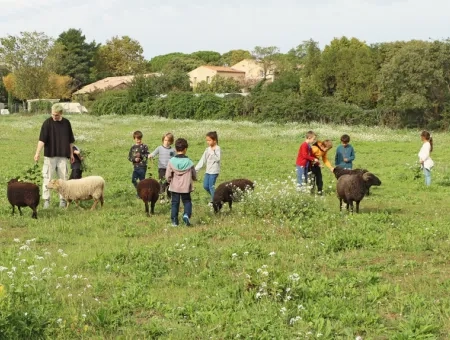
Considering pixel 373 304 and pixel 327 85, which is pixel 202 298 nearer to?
pixel 373 304

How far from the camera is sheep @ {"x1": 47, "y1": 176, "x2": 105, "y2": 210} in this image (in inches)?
476

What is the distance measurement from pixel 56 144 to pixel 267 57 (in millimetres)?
87359

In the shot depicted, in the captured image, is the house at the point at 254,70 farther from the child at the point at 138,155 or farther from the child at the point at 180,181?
the child at the point at 180,181

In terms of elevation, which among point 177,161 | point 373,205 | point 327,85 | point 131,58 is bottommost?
point 373,205

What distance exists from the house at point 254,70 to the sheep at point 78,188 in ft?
267

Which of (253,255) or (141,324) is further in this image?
(253,255)

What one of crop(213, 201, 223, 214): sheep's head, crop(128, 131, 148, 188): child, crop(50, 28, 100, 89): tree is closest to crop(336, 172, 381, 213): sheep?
crop(213, 201, 223, 214): sheep's head

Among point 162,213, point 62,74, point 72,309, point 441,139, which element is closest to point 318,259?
point 72,309

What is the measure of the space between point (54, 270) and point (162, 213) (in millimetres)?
4850

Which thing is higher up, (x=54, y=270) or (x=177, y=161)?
(x=177, y=161)

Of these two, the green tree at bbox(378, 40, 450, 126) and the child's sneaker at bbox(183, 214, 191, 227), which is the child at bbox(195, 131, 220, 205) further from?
the green tree at bbox(378, 40, 450, 126)

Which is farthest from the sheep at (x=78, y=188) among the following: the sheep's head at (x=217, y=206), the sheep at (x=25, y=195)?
Result: the sheep's head at (x=217, y=206)

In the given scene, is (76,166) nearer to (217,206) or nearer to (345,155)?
(217,206)

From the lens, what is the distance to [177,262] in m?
7.75
